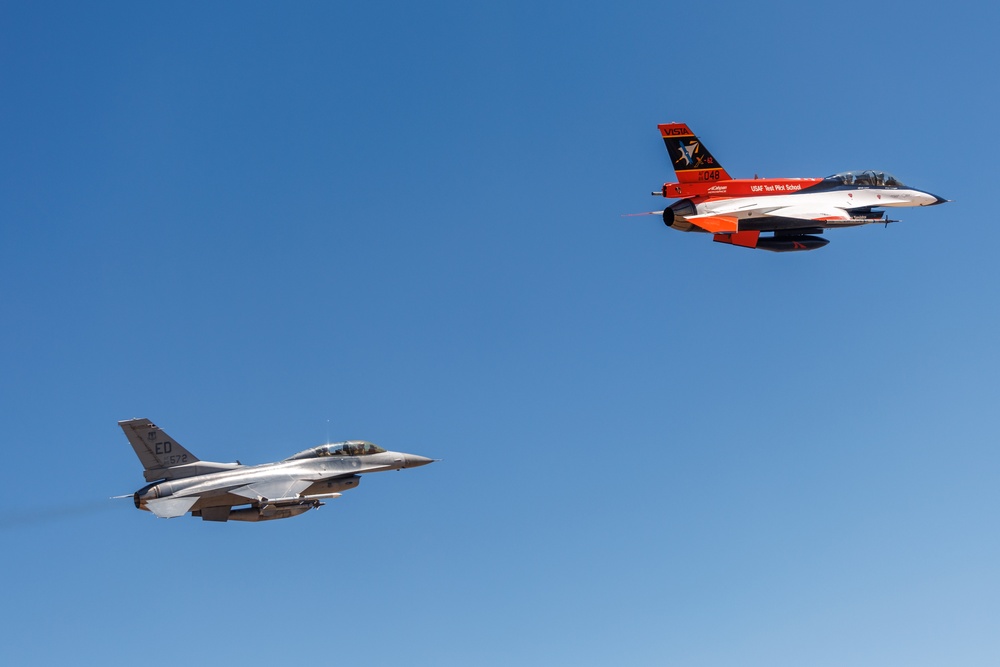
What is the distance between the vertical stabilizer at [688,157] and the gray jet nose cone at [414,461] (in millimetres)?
18229

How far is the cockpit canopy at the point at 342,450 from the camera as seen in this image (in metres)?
55.5

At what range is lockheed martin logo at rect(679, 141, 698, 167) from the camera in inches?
2178

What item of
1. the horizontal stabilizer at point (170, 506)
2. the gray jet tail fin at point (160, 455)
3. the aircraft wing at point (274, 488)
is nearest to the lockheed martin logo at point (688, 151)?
the aircraft wing at point (274, 488)

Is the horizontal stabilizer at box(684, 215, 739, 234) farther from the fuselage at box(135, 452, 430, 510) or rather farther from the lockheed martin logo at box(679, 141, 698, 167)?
the fuselage at box(135, 452, 430, 510)

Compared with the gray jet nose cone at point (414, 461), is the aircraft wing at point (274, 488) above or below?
below

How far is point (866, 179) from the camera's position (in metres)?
58.4

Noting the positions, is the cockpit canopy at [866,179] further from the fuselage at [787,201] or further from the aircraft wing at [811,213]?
the aircraft wing at [811,213]

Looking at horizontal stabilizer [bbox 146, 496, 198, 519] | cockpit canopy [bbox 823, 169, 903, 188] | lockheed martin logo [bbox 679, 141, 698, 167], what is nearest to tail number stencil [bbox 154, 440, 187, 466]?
horizontal stabilizer [bbox 146, 496, 198, 519]

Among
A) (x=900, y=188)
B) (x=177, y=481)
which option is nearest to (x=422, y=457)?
(x=177, y=481)

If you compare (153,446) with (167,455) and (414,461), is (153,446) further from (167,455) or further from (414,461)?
(414,461)

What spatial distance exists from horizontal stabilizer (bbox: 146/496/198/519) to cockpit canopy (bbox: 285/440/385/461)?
5009 mm

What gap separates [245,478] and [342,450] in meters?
4.84

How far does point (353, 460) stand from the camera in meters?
55.7

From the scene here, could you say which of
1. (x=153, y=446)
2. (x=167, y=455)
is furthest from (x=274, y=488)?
(x=153, y=446)
